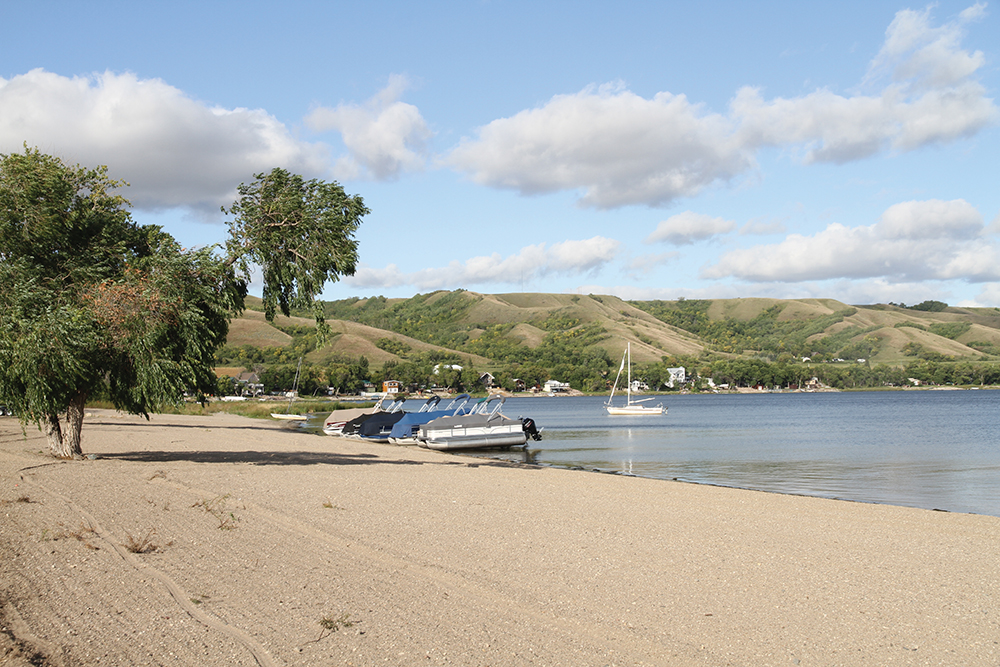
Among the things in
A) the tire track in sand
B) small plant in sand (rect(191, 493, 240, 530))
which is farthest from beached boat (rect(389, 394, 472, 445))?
the tire track in sand

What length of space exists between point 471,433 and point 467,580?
31557 millimetres

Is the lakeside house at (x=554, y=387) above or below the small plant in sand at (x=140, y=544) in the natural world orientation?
below

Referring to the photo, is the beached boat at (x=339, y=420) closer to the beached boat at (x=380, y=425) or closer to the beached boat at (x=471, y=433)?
the beached boat at (x=380, y=425)

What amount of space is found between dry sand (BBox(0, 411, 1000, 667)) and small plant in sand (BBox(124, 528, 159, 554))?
0.21 feet

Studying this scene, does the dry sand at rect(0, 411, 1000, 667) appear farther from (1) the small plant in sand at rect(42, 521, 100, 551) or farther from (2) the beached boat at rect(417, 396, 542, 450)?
(2) the beached boat at rect(417, 396, 542, 450)

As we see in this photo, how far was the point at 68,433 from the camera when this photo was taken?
20.1 meters

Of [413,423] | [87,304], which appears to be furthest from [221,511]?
[413,423]

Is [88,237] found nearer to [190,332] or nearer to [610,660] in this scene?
[190,332]

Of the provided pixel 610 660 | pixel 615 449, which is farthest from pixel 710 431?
pixel 610 660

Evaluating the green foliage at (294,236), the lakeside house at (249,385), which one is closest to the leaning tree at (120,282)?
the green foliage at (294,236)

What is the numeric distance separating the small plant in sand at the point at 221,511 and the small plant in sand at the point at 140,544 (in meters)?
1.31

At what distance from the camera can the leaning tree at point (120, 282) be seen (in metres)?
17.1

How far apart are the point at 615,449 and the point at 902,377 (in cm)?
17286

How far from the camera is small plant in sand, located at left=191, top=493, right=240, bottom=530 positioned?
1134 cm
